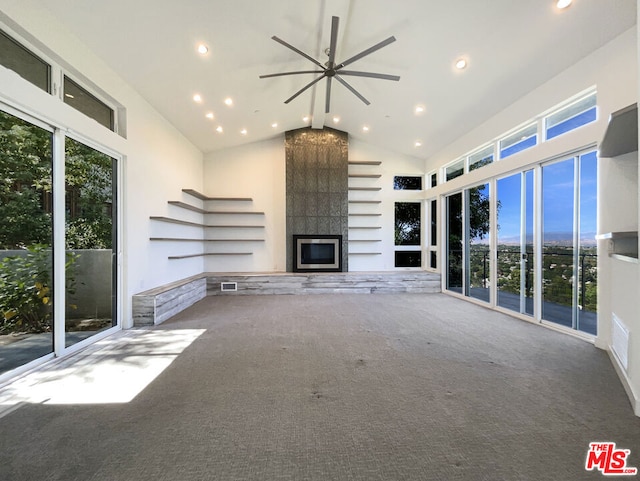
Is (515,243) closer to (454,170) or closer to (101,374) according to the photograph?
(454,170)

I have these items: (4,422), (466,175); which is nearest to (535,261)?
(466,175)

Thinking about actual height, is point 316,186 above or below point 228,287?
above

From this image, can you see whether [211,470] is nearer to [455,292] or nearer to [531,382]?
[531,382]

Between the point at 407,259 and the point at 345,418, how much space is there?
5.82 metres

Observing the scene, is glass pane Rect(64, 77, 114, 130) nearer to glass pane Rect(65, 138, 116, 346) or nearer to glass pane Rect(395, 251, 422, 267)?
glass pane Rect(65, 138, 116, 346)

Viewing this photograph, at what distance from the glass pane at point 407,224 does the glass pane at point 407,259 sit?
0.73 feet

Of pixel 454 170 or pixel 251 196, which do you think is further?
pixel 251 196

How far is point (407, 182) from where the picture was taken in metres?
7.26

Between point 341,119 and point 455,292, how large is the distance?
431cm

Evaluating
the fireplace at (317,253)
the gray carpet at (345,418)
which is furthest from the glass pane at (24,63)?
the fireplace at (317,253)

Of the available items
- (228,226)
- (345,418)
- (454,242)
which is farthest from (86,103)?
(454,242)

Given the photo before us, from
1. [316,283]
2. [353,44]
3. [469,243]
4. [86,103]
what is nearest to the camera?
[86,103]

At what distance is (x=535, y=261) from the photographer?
3838 mm

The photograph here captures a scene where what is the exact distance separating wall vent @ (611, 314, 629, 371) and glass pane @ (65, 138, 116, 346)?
→ 4874 millimetres
